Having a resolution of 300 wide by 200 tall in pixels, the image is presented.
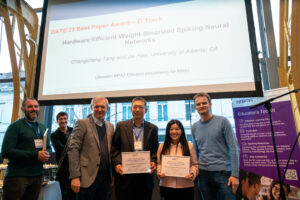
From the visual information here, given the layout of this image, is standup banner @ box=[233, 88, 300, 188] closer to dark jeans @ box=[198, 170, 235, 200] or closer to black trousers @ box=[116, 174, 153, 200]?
→ dark jeans @ box=[198, 170, 235, 200]

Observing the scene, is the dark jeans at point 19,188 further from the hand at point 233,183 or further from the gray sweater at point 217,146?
the hand at point 233,183

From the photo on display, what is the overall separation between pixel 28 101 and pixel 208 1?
267 centimetres

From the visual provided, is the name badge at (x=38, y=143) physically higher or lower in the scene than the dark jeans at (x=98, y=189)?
higher

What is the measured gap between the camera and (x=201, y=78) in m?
2.56

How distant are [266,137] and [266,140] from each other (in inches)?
1.6

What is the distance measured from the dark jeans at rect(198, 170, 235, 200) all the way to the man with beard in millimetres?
1630

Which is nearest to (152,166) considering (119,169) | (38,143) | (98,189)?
(119,169)

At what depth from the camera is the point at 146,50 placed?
110 inches

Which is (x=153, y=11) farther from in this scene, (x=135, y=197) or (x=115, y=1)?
(x=135, y=197)

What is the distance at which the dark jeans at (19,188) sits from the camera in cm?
194

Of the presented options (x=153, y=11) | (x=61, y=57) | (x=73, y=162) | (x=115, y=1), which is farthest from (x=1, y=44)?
(x=73, y=162)

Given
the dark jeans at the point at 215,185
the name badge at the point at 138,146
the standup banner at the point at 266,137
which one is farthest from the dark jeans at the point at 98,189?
the standup banner at the point at 266,137

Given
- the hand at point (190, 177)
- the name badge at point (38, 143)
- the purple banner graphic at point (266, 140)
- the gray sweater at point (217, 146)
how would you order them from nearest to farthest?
the hand at point (190, 177) → the gray sweater at point (217, 146) → the name badge at point (38, 143) → the purple banner graphic at point (266, 140)

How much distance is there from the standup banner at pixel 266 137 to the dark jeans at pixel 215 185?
1057mm
